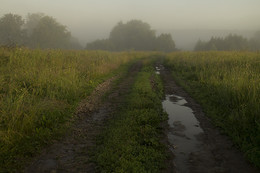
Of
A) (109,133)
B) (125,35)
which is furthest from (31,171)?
(125,35)

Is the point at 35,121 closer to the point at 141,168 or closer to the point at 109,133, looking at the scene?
the point at 109,133

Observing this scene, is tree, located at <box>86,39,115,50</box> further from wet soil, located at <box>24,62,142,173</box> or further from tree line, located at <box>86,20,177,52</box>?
wet soil, located at <box>24,62,142,173</box>

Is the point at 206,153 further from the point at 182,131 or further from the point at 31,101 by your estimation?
the point at 31,101

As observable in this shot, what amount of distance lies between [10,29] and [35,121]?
55.3 metres

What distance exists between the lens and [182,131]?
596 centimetres

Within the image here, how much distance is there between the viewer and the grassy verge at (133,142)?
159 inches

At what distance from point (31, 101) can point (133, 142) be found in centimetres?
335

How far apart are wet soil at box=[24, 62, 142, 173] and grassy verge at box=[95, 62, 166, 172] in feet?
0.97

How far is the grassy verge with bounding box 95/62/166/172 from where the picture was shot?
404 centimetres

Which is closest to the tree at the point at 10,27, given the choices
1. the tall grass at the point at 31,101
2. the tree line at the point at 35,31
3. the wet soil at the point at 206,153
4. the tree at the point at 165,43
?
the tree line at the point at 35,31

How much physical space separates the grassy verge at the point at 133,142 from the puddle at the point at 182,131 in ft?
1.24

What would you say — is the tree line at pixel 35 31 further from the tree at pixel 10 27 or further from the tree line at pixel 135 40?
the tree line at pixel 135 40

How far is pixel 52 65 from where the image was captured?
11148mm

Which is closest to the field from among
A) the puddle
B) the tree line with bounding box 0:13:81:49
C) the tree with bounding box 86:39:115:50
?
the puddle
